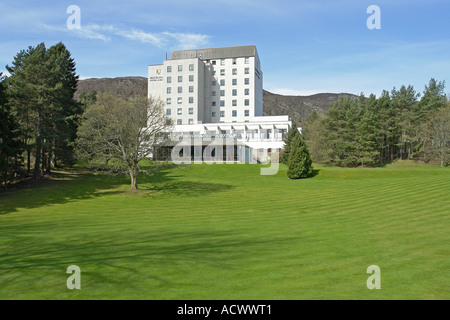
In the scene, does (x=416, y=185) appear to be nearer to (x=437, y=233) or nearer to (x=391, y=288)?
(x=437, y=233)

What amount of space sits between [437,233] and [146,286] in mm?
12354

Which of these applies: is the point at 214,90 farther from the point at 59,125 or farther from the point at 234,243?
the point at 234,243

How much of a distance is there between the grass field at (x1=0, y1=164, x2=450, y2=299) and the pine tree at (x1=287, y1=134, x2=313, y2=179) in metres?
7.95

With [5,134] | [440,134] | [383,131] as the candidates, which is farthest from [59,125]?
[440,134]

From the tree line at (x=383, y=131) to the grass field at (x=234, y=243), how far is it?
28726 millimetres

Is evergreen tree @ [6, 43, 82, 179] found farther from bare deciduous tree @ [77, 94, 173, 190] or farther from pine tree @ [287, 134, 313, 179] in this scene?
pine tree @ [287, 134, 313, 179]

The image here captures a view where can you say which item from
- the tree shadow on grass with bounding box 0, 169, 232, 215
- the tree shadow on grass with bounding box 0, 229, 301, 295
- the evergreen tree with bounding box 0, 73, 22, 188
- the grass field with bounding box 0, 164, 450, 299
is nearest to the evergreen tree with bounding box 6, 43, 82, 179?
the evergreen tree with bounding box 0, 73, 22, 188

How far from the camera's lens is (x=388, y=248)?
11.1m

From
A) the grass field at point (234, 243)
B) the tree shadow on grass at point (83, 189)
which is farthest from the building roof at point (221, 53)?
the grass field at point (234, 243)

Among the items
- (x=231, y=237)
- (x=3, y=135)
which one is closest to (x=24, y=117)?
(x=3, y=135)

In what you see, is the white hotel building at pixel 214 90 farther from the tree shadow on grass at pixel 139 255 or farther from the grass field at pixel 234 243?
the tree shadow on grass at pixel 139 255

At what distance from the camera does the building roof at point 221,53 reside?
75688mm

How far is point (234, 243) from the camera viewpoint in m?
12.0

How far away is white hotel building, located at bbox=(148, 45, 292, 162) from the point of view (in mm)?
69188
